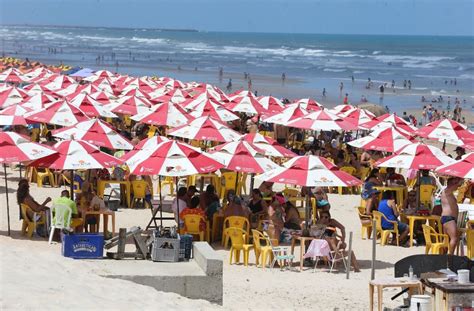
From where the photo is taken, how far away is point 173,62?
82062 millimetres

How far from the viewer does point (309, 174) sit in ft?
44.2

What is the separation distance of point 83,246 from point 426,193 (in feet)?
25.6

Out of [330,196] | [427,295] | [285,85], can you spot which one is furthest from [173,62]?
[427,295]

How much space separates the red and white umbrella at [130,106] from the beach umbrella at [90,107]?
35 centimetres

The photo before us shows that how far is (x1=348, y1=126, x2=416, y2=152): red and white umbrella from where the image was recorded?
18033 mm

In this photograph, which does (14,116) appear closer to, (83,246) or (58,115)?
(58,115)

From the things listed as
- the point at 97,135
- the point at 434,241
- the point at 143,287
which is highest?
the point at 97,135

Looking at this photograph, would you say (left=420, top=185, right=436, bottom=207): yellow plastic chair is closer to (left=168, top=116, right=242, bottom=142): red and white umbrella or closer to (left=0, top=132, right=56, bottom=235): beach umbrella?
(left=168, top=116, right=242, bottom=142): red and white umbrella

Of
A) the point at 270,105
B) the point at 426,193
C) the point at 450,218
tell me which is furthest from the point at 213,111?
the point at 450,218

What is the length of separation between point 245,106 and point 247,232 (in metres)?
10.6

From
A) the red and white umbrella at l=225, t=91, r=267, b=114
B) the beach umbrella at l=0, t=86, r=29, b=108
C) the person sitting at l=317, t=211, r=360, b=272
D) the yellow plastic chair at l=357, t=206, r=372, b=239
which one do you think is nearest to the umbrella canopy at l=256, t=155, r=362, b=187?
the person sitting at l=317, t=211, r=360, b=272

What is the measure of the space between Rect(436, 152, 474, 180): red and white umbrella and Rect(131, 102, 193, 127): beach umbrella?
7.40 metres

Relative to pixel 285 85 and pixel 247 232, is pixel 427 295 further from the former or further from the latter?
pixel 285 85

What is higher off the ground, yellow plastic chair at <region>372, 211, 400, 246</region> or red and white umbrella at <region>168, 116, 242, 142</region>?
red and white umbrella at <region>168, 116, 242, 142</region>
